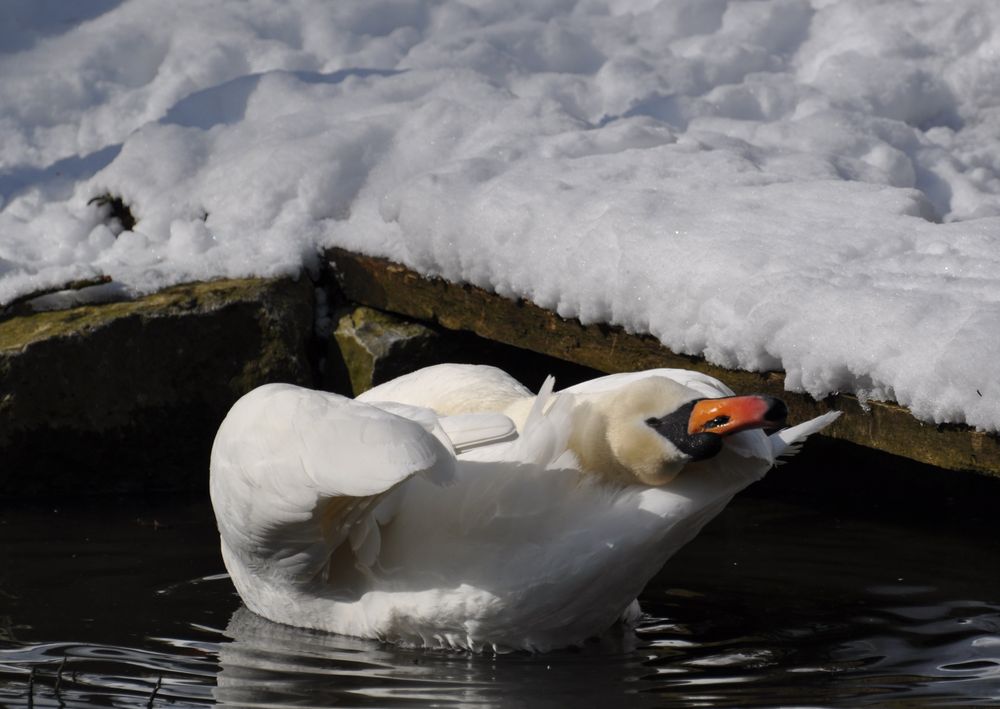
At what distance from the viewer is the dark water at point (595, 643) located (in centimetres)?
324

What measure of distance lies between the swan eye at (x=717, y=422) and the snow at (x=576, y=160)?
110 cm

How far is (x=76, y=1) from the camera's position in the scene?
8.48 m

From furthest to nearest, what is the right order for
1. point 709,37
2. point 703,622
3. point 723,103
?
point 709,37 → point 723,103 → point 703,622

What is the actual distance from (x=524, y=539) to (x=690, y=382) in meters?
0.57

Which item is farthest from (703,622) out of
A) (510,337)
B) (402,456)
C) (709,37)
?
(709,37)

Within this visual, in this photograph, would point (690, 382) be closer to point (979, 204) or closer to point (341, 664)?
point (341, 664)

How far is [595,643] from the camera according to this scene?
12.2ft

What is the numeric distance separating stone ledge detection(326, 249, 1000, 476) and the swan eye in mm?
1159

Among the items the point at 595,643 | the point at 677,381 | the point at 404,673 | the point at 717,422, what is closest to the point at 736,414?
the point at 717,422

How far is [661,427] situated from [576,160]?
280cm

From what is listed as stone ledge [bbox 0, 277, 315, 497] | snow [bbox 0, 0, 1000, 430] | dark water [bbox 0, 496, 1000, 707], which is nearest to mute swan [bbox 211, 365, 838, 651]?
dark water [bbox 0, 496, 1000, 707]

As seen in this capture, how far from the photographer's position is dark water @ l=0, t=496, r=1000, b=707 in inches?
128

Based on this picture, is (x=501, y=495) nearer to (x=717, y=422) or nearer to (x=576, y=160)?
(x=717, y=422)

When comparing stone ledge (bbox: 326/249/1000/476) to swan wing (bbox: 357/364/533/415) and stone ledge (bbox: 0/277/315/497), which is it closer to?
stone ledge (bbox: 0/277/315/497)
